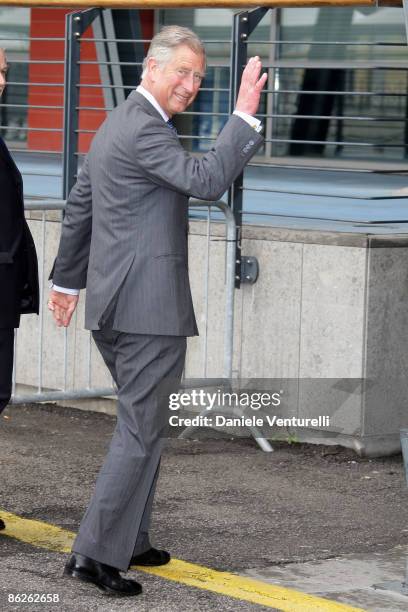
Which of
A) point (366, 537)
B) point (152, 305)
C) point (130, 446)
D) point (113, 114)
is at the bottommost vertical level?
point (366, 537)

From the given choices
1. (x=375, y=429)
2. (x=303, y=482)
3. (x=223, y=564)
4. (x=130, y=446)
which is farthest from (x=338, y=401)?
(x=130, y=446)

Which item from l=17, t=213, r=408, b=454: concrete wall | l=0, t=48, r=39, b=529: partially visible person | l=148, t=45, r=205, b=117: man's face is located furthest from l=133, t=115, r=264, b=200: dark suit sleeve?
l=17, t=213, r=408, b=454: concrete wall

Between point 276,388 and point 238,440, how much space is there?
1.16 ft

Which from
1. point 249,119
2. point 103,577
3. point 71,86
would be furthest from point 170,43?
point 71,86

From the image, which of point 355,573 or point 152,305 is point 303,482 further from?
point 152,305

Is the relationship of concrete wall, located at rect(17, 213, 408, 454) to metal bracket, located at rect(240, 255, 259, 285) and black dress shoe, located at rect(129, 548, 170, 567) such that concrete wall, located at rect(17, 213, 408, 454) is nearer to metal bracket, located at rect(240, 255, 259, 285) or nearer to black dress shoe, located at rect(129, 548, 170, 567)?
metal bracket, located at rect(240, 255, 259, 285)

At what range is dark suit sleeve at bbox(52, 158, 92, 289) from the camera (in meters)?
4.95

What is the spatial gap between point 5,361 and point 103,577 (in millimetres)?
993

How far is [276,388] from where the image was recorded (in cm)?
760

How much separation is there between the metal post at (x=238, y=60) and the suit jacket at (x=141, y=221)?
283 centimetres

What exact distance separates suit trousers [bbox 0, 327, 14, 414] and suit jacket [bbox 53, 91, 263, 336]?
535 millimetres

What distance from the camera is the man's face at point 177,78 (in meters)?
4.63

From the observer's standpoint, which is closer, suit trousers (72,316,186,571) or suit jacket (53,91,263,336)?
suit jacket (53,91,263,336)

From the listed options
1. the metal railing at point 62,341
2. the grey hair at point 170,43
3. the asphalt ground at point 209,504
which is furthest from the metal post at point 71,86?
the grey hair at point 170,43
